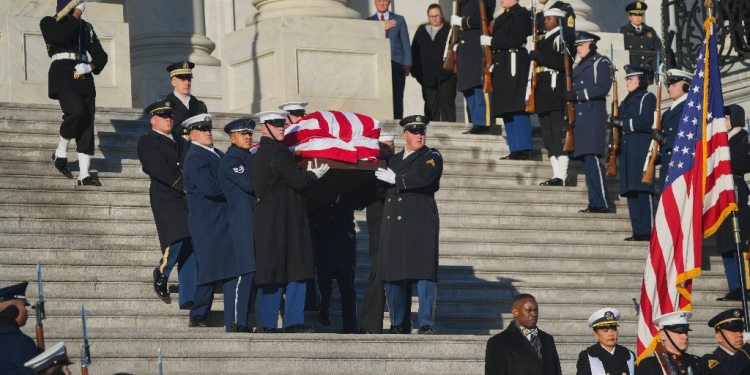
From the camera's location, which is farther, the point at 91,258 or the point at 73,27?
the point at 73,27

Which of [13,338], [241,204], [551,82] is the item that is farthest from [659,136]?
[13,338]

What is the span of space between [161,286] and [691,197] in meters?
4.19

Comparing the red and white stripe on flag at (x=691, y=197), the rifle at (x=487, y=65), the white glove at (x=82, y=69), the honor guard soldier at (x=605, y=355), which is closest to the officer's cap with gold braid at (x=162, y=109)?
the white glove at (x=82, y=69)

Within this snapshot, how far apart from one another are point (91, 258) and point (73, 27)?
2.53 metres

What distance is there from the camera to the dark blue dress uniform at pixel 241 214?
1130 cm

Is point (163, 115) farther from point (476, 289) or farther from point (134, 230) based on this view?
point (476, 289)

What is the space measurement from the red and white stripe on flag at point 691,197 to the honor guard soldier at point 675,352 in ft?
4.26

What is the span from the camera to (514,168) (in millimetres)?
16406

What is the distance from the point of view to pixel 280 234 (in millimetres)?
11312

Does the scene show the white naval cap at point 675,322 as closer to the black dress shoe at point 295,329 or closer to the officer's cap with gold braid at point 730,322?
the officer's cap with gold braid at point 730,322

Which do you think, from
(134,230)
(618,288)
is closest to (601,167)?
(618,288)

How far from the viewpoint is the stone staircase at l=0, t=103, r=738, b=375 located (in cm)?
1055

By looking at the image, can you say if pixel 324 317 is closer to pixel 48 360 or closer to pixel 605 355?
pixel 605 355

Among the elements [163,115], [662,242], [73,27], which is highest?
[73,27]
